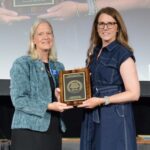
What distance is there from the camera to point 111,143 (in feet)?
6.28

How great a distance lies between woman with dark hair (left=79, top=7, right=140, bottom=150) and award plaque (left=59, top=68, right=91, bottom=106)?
33mm

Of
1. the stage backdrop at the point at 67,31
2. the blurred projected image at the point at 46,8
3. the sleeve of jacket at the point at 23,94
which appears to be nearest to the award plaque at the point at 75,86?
the sleeve of jacket at the point at 23,94

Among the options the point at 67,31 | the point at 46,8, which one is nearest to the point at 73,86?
the point at 67,31

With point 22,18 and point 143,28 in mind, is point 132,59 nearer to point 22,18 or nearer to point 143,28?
point 143,28

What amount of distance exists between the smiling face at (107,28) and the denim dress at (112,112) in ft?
0.15

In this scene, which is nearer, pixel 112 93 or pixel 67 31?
pixel 112 93

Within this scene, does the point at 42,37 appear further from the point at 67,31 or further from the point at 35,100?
the point at 67,31

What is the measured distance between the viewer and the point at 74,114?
3479mm

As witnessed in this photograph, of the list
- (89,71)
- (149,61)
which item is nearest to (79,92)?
(89,71)

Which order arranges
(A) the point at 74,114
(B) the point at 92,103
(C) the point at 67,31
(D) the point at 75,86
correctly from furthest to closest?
(A) the point at 74,114
(C) the point at 67,31
(D) the point at 75,86
(B) the point at 92,103

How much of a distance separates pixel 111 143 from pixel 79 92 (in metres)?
0.30

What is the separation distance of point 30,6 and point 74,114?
3.29ft

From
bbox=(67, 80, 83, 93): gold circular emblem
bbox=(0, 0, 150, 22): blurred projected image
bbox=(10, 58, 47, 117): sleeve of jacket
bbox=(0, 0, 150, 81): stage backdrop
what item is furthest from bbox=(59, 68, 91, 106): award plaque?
bbox=(0, 0, 150, 22): blurred projected image

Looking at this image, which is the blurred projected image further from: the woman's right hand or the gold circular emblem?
the woman's right hand
